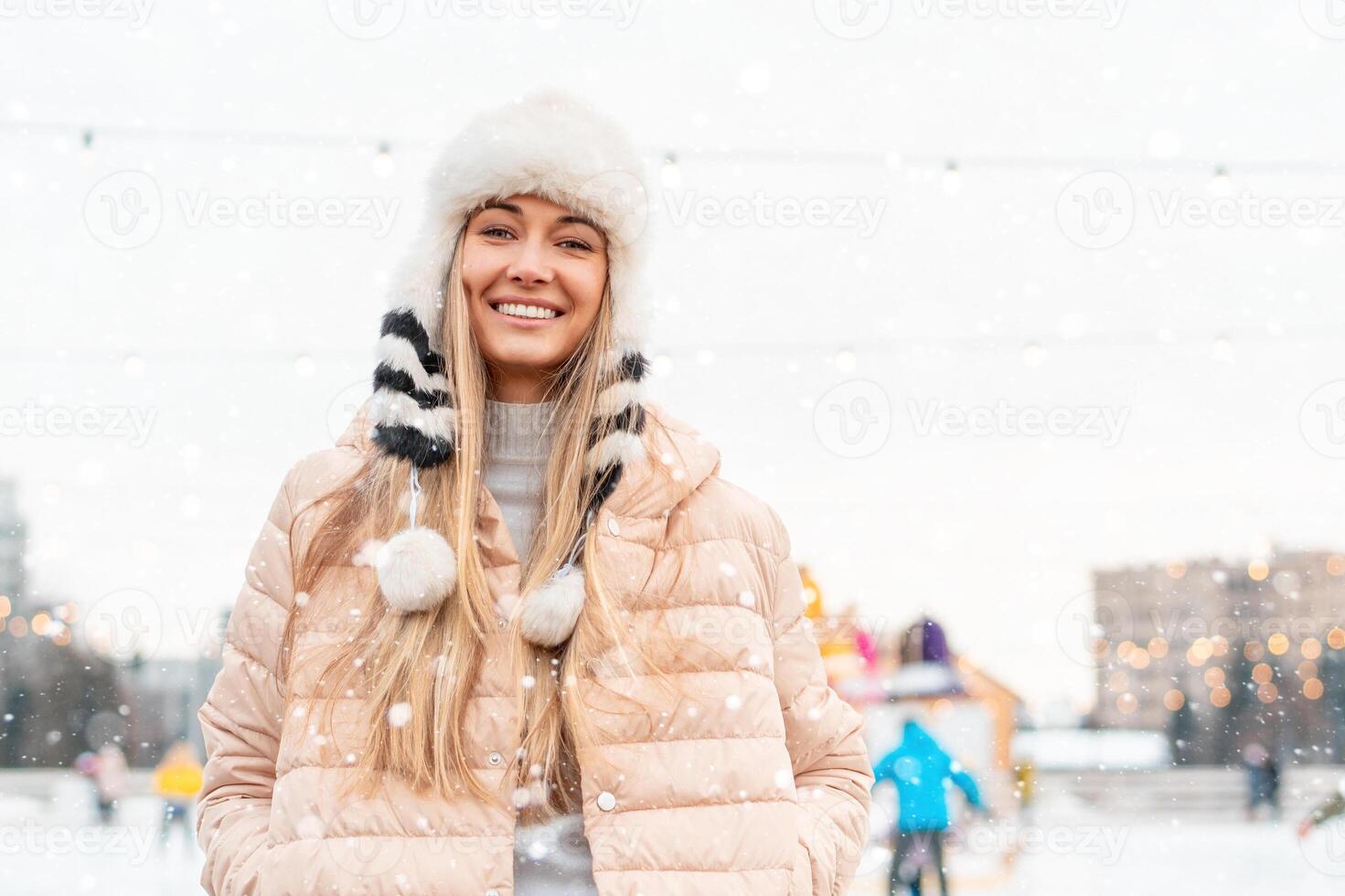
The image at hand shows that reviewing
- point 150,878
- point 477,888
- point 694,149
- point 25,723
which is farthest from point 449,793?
point 25,723

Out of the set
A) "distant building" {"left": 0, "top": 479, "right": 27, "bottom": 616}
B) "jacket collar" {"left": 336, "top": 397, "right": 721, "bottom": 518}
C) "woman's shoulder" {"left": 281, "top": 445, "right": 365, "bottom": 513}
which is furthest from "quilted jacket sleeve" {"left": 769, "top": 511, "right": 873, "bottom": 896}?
"distant building" {"left": 0, "top": 479, "right": 27, "bottom": 616}

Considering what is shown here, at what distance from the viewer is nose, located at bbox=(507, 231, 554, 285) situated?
5.11 ft

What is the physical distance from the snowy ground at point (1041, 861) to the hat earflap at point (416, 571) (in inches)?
192

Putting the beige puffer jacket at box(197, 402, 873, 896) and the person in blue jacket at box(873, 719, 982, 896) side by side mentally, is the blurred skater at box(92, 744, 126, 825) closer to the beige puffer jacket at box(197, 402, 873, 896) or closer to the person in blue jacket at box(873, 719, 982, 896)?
the person in blue jacket at box(873, 719, 982, 896)

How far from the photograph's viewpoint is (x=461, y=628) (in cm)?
147

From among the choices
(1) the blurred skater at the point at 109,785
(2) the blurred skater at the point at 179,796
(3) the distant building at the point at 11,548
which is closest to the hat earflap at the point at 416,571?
(2) the blurred skater at the point at 179,796

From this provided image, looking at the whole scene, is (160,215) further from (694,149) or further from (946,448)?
(946,448)

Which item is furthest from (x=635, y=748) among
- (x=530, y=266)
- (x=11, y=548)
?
(x=11, y=548)

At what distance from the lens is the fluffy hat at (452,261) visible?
5.31 feet

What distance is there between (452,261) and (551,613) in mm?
626

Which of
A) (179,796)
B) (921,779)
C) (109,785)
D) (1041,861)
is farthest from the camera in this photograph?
(109,785)

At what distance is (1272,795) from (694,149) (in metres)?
13.3

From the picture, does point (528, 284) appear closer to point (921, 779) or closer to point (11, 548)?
point (921, 779)

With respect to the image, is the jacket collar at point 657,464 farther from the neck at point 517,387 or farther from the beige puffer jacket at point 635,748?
the neck at point 517,387
